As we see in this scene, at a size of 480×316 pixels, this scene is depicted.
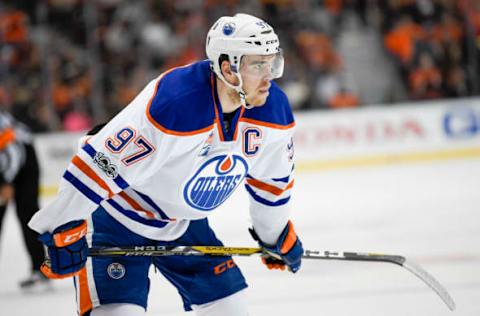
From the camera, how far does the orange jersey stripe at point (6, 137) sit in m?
4.25

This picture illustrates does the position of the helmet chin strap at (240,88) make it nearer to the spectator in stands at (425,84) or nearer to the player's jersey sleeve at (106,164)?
the player's jersey sleeve at (106,164)

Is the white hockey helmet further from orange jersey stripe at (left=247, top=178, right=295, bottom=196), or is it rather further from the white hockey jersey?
orange jersey stripe at (left=247, top=178, right=295, bottom=196)

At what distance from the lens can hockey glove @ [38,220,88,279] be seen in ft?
7.02

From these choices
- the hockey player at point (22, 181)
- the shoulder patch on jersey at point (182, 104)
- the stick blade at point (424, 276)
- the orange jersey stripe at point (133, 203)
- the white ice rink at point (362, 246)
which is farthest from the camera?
the hockey player at point (22, 181)

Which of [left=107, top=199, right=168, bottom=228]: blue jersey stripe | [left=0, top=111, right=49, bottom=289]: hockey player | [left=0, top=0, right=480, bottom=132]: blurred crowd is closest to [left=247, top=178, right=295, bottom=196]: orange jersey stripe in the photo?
[left=107, top=199, right=168, bottom=228]: blue jersey stripe

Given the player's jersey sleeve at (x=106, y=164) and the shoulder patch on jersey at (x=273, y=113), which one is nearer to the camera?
the player's jersey sleeve at (x=106, y=164)

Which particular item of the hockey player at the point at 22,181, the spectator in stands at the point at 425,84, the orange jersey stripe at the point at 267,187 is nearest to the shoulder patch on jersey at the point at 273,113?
the orange jersey stripe at the point at 267,187

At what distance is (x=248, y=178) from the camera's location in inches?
100

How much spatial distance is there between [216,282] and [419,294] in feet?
4.71

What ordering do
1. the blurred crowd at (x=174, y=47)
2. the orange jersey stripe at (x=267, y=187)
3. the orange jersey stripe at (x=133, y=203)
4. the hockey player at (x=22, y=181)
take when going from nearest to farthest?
the orange jersey stripe at (x=133, y=203)
the orange jersey stripe at (x=267, y=187)
the hockey player at (x=22, y=181)
the blurred crowd at (x=174, y=47)

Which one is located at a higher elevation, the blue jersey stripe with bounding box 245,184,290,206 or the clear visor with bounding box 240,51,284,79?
the clear visor with bounding box 240,51,284,79

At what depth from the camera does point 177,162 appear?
2.23 metres

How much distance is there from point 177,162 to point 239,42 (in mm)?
396

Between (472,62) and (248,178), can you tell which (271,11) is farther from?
(248,178)
